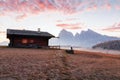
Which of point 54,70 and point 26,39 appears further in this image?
point 26,39

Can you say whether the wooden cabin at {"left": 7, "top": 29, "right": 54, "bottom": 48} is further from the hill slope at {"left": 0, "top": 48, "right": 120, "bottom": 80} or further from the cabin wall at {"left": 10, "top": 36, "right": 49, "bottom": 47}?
the hill slope at {"left": 0, "top": 48, "right": 120, "bottom": 80}

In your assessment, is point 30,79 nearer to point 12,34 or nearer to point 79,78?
point 79,78

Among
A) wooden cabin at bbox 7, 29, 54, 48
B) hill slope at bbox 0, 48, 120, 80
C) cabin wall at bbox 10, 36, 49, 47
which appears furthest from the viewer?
cabin wall at bbox 10, 36, 49, 47

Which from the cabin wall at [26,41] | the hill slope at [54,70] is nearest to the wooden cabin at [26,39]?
the cabin wall at [26,41]

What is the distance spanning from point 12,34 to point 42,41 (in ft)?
26.1

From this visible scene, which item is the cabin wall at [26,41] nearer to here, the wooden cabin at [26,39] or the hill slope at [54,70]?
the wooden cabin at [26,39]

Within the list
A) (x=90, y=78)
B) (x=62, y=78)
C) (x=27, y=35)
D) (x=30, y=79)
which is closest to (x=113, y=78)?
(x=90, y=78)

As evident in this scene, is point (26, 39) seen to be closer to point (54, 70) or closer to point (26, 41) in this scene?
point (26, 41)

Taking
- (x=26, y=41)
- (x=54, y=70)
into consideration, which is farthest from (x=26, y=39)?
(x=54, y=70)

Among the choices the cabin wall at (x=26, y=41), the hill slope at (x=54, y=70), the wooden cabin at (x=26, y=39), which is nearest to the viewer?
the hill slope at (x=54, y=70)

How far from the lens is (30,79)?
8523 millimetres

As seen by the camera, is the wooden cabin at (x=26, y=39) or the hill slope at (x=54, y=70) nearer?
the hill slope at (x=54, y=70)

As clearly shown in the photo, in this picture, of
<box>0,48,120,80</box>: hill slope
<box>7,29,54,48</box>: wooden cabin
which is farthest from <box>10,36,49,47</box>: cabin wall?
<box>0,48,120,80</box>: hill slope

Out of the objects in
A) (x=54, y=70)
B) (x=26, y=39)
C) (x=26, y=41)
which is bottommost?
(x=54, y=70)
